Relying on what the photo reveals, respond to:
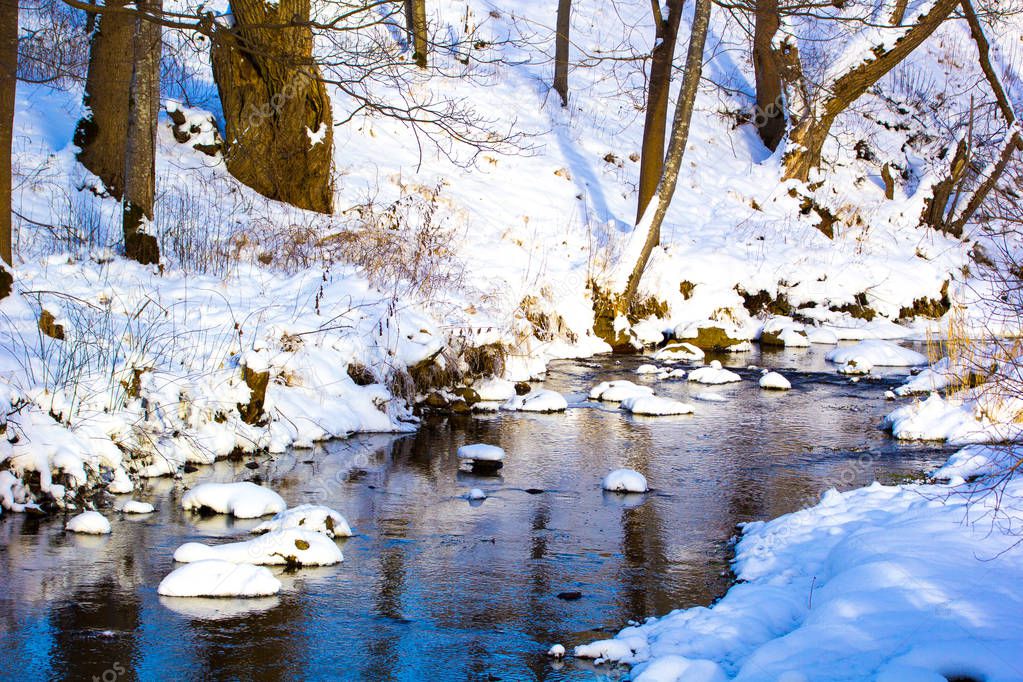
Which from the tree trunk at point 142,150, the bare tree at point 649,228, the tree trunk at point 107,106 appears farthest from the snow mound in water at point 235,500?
the bare tree at point 649,228

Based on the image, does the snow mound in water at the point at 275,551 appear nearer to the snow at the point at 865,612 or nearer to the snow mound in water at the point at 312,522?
A: the snow mound in water at the point at 312,522

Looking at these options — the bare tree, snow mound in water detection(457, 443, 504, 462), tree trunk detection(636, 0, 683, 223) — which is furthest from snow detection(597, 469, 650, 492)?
tree trunk detection(636, 0, 683, 223)

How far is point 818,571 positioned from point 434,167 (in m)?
14.0

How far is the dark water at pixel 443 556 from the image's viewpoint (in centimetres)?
463

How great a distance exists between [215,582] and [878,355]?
431 inches

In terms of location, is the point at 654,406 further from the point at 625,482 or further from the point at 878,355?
the point at 878,355

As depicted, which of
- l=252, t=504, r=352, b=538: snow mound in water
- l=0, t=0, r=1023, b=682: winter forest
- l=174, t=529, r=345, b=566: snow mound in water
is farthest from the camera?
l=252, t=504, r=352, b=538: snow mound in water

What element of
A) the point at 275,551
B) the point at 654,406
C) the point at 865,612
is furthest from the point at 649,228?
the point at 865,612

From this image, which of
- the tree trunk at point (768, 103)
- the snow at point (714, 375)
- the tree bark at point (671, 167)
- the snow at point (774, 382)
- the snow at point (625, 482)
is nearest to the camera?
the snow at point (625, 482)

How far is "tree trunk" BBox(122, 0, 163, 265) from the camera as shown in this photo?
1075cm

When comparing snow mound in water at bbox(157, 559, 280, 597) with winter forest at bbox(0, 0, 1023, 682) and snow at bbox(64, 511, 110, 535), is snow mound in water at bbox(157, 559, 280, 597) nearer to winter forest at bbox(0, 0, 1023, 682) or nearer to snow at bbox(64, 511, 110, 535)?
winter forest at bbox(0, 0, 1023, 682)

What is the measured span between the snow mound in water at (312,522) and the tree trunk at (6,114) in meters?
3.65

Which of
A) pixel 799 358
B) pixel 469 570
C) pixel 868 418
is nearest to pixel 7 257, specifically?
pixel 469 570

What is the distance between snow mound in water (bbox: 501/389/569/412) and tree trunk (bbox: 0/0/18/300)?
15.9 ft
